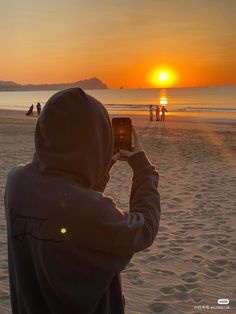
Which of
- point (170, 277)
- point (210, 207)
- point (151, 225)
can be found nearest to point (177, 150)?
point (210, 207)

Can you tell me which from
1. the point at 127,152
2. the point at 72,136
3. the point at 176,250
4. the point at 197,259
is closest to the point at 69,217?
the point at 72,136

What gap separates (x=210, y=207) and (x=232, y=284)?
289 centimetres

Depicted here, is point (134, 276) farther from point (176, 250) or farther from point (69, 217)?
point (69, 217)

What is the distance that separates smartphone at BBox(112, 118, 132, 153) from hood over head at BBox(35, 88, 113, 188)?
0.41 m

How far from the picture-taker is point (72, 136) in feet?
4.42

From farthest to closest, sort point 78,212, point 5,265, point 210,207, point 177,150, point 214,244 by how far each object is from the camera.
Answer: point 177,150, point 210,207, point 214,244, point 5,265, point 78,212

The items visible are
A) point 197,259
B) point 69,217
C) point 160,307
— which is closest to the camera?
point 69,217

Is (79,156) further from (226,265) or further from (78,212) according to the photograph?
(226,265)

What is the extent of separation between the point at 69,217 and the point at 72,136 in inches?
10.8

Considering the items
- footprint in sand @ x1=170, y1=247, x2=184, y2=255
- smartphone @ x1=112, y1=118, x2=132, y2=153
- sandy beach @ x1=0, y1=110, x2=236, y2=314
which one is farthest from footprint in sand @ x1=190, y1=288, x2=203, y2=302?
smartphone @ x1=112, y1=118, x2=132, y2=153

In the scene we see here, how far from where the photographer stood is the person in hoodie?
1.35m

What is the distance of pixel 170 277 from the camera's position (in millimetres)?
4344

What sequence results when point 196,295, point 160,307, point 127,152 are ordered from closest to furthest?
1. point 127,152
2. point 160,307
3. point 196,295

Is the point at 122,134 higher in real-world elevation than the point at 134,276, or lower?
higher
